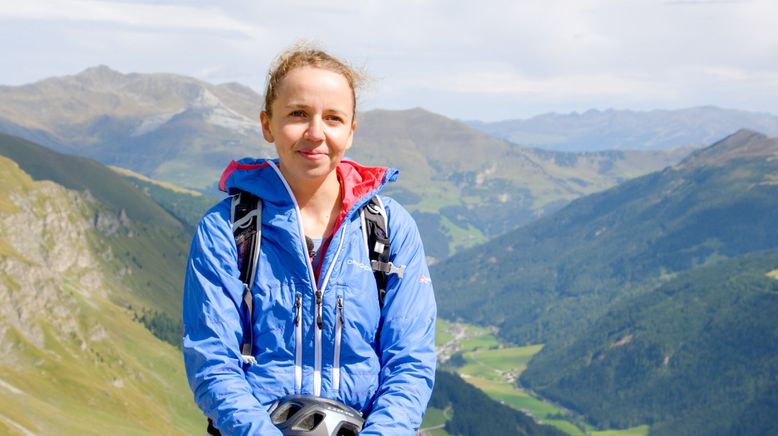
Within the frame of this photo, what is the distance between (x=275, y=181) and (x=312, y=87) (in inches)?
50.2

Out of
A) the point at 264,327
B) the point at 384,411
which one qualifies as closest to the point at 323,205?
the point at 264,327

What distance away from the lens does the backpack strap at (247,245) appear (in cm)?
991

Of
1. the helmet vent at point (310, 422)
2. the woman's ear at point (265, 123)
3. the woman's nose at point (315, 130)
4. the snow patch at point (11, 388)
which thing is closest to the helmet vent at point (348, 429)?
the helmet vent at point (310, 422)

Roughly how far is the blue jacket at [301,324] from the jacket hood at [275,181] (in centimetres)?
2

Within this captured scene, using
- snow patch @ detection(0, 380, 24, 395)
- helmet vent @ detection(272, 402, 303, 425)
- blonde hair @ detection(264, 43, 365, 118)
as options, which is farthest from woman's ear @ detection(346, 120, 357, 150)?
snow patch @ detection(0, 380, 24, 395)

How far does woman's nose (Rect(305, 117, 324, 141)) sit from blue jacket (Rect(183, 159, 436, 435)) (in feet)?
2.58

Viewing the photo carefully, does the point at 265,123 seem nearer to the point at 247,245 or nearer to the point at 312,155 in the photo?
the point at 312,155

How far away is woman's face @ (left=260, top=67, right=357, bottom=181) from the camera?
10.0 meters

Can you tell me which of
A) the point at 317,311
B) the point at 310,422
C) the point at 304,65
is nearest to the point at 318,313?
the point at 317,311

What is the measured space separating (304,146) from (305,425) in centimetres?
323

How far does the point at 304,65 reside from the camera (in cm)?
1013

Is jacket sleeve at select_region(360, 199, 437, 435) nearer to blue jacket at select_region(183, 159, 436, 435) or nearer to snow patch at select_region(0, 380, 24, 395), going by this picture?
blue jacket at select_region(183, 159, 436, 435)

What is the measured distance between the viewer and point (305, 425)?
9195 mm

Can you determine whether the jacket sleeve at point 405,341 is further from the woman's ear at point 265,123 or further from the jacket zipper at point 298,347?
the woman's ear at point 265,123
